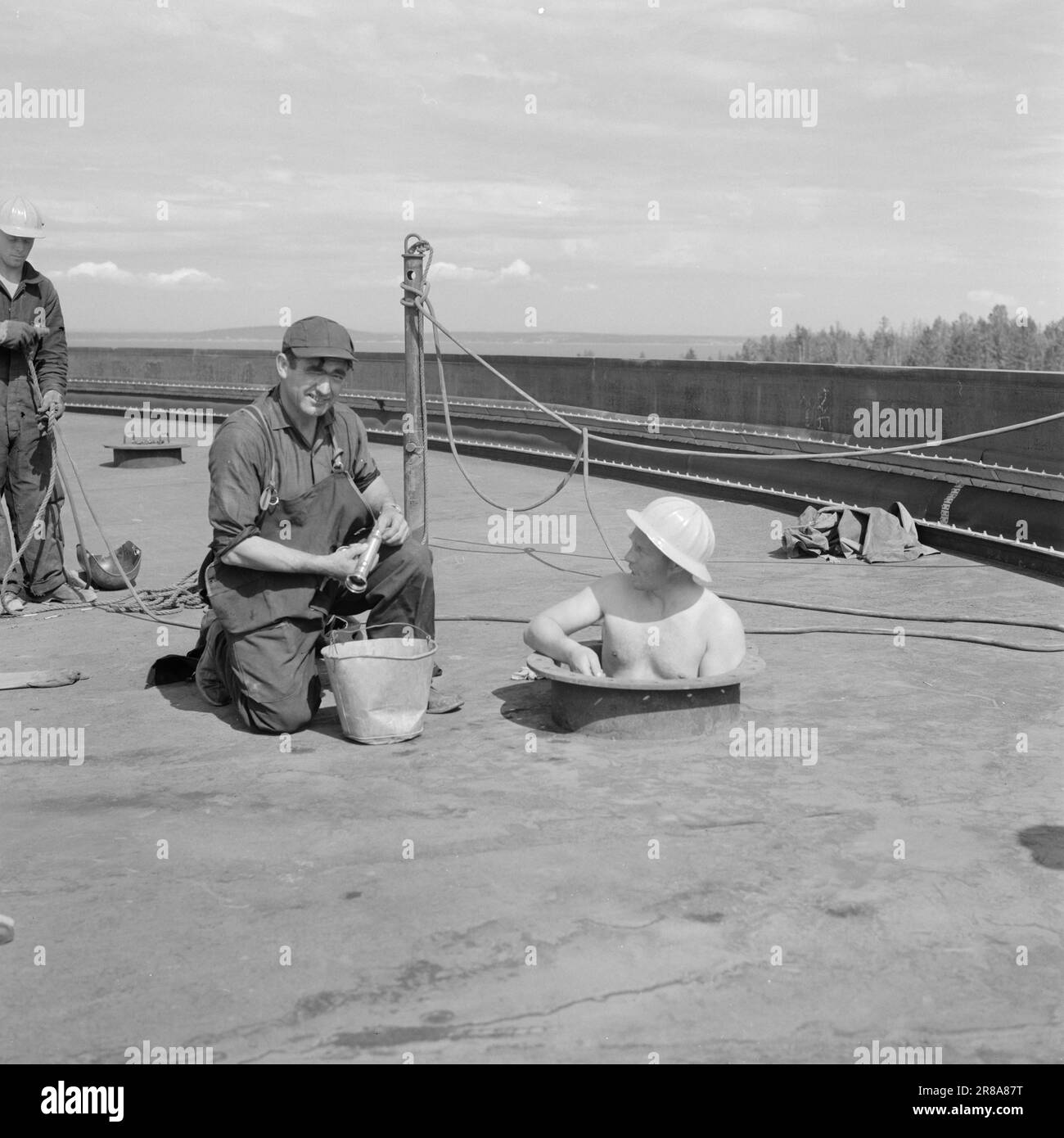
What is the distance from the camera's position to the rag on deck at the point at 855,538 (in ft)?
32.0

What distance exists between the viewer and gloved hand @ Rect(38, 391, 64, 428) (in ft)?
27.8

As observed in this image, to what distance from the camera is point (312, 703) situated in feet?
19.5

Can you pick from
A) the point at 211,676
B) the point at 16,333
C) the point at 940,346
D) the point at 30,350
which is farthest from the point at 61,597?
the point at 940,346

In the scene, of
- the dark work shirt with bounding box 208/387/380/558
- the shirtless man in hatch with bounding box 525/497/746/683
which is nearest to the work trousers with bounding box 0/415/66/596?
the dark work shirt with bounding box 208/387/380/558

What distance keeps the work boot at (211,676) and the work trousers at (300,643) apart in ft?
0.05

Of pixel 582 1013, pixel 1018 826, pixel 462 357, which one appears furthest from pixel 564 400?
pixel 582 1013

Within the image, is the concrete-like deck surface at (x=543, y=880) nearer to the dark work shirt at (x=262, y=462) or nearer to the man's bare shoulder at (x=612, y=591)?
Result: the man's bare shoulder at (x=612, y=591)

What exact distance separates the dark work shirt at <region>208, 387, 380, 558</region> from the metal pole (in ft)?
6.38

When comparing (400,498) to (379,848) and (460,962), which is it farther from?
(460,962)

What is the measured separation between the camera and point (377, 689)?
5.52 meters

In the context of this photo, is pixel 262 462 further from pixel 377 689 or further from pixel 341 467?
pixel 377 689

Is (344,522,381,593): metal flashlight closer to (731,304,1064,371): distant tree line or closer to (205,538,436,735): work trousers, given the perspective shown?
(205,538,436,735): work trousers

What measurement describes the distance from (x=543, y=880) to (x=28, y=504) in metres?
5.44

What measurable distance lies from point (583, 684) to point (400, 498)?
26.8ft
